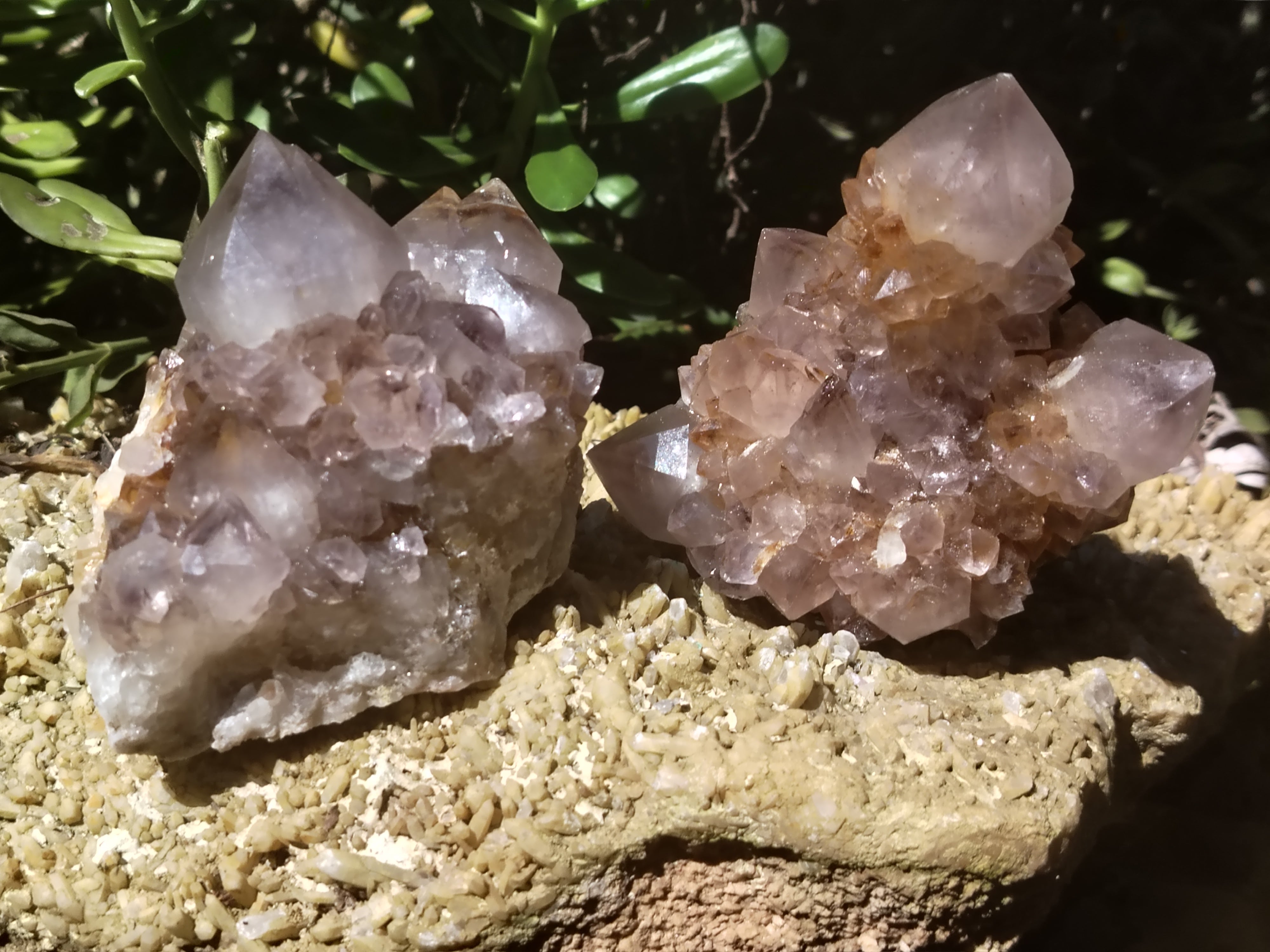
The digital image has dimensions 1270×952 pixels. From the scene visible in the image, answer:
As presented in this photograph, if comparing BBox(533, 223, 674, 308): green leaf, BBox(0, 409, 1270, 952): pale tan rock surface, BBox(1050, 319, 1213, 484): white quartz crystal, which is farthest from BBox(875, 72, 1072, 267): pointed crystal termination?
BBox(533, 223, 674, 308): green leaf

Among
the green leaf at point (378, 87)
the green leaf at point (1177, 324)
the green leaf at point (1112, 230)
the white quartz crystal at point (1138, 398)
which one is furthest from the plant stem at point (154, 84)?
the green leaf at point (1177, 324)

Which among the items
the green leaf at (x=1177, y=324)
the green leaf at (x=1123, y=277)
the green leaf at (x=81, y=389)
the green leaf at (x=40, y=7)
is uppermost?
the green leaf at (x=40, y=7)

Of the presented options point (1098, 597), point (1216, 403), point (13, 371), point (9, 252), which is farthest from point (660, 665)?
point (1216, 403)

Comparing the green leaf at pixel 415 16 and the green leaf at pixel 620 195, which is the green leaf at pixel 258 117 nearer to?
the green leaf at pixel 415 16

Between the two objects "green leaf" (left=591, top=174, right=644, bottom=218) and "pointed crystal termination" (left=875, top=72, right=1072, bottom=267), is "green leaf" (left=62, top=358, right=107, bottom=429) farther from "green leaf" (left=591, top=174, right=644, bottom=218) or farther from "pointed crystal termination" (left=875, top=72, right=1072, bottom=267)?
"pointed crystal termination" (left=875, top=72, right=1072, bottom=267)

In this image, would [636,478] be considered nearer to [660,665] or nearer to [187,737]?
[660,665]

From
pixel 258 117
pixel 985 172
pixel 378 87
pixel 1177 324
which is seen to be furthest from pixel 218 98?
pixel 1177 324
